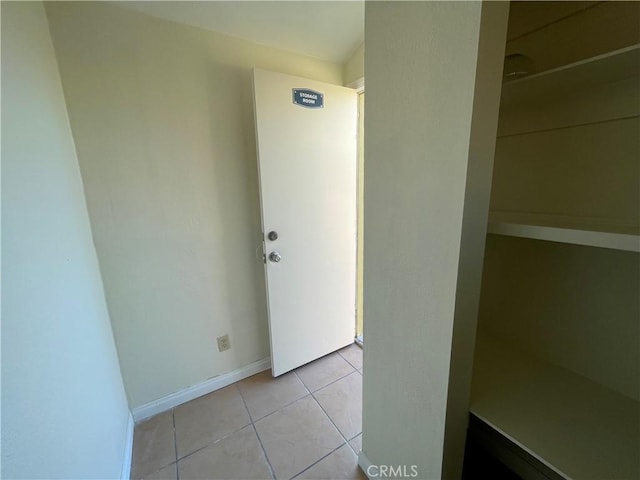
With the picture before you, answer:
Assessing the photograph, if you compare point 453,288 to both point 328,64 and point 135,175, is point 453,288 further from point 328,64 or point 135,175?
point 328,64

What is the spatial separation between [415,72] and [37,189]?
1.20m

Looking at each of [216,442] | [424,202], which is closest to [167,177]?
[424,202]

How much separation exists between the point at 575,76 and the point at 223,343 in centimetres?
203

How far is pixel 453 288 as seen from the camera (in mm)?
689

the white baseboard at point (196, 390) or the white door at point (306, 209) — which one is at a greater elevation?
the white door at point (306, 209)

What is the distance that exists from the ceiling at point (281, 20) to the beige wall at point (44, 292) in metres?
0.56

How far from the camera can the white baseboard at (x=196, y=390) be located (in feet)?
5.05

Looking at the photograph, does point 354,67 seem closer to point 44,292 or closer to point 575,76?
point 575,76

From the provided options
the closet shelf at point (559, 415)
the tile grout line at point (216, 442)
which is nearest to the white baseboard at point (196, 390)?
the tile grout line at point (216, 442)

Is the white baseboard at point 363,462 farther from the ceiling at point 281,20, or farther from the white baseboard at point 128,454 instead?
the ceiling at point 281,20

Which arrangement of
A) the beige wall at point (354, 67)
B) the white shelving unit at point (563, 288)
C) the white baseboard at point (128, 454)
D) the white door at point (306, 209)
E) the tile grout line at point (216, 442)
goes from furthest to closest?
the beige wall at point (354, 67), the white door at point (306, 209), the tile grout line at point (216, 442), the white baseboard at point (128, 454), the white shelving unit at point (563, 288)

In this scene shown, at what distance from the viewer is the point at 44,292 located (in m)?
0.75

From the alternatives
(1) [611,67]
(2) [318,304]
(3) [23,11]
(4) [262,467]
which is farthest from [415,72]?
(4) [262,467]

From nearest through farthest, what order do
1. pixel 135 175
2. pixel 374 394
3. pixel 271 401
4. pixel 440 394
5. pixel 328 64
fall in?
1. pixel 440 394
2. pixel 374 394
3. pixel 135 175
4. pixel 271 401
5. pixel 328 64
